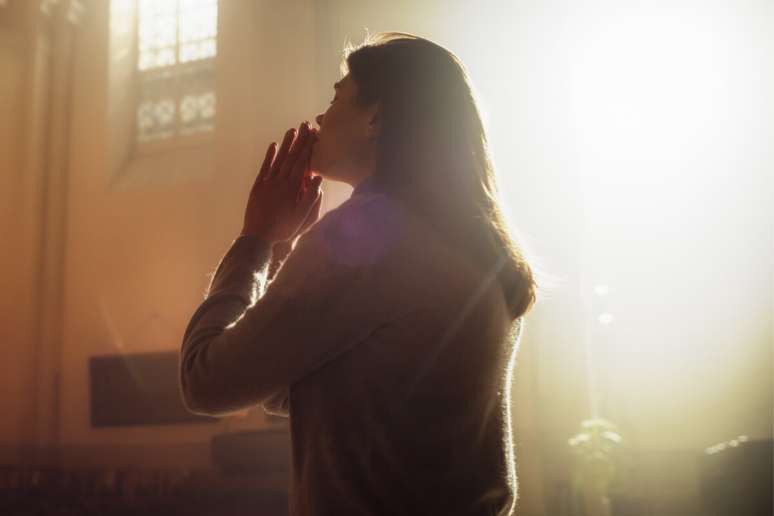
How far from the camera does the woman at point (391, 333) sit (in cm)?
94

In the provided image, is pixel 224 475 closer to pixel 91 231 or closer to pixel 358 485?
pixel 91 231

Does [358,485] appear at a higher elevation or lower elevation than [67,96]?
lower

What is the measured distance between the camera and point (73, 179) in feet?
31.4

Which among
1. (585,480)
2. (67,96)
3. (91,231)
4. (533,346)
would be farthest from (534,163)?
(67,96)

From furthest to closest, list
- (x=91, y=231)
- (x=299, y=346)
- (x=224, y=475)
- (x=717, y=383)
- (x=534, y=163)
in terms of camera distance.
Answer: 1. (x=91, y=231)
2. (x=534, y=163)
3. (x=717, y=383)
4. (x=224, y=475)
5. (x=299, y=346)

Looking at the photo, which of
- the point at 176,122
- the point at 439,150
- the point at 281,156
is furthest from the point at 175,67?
the point at 439,150

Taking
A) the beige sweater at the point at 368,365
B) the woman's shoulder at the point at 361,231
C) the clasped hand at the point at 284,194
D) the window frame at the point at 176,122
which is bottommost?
the beige sweater at the point at 368,365

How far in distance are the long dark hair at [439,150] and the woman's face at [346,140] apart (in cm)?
2

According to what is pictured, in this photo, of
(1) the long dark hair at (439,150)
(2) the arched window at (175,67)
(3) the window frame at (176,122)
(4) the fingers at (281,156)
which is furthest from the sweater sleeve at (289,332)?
(2) the arched window at (175,67)

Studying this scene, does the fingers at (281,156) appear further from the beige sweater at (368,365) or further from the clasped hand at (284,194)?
the beige sweater at (368,365)

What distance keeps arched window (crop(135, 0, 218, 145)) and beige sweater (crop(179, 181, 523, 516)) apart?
8.92 metres

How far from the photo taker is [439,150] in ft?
3.65

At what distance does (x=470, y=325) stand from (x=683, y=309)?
7.08 m

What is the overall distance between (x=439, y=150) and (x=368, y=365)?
0.33 metres
